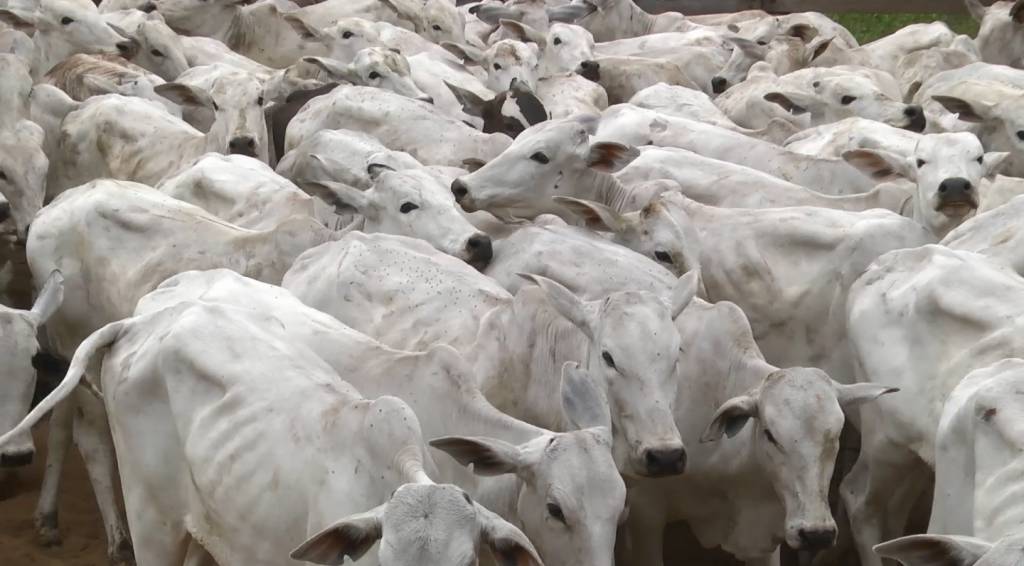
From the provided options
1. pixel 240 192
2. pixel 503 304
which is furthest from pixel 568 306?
pixel 240 192

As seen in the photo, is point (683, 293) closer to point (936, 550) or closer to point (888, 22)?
point (936, 550)

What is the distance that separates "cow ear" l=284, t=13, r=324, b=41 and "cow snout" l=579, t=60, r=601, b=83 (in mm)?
1826

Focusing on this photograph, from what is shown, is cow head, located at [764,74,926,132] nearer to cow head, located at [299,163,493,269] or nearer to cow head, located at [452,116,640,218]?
cow head, located at [452,116,640,218]

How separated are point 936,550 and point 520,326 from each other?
216cm

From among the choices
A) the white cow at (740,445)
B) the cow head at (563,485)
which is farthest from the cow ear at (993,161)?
the cow head at (563,485)

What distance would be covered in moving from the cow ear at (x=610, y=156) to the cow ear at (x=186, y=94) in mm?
2475

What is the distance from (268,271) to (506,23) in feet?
20.0

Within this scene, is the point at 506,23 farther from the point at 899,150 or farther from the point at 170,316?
the point at 170,316

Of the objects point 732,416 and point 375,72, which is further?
point 375,72

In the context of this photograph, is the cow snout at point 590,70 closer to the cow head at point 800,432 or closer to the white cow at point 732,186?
the white cow at point 732,186

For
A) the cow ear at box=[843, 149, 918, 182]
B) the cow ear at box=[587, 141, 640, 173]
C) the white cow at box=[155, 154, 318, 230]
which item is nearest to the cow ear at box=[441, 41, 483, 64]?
the white cow at box=[155, 154, 318, 230]

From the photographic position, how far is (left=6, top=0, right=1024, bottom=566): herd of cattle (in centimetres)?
492

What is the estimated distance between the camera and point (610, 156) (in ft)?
25.0

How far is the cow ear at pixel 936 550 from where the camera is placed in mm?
4227
